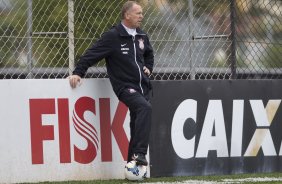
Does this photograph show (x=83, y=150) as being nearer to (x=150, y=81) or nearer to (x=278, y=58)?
(x=150, y=81)

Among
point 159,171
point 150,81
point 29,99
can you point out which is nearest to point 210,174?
point 159,171

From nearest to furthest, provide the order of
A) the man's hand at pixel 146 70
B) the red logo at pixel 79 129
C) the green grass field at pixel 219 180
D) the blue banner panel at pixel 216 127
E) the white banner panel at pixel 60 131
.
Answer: the white banner panel at pixel 60 131 → the red logo at pixel 79 129 → the green grass field at pixel 219 180 → the man's hand at pixel 146 70 → the blue banner panel at pixel 216 127

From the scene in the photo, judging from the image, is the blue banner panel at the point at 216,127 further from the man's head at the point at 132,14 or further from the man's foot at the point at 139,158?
the man's head at the point at 132,14

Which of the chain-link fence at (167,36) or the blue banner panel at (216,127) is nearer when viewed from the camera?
the chain-link fence at (167,36)

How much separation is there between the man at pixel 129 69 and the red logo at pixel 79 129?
24cm

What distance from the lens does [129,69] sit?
8438 millimetres

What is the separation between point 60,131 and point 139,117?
0.72 meters

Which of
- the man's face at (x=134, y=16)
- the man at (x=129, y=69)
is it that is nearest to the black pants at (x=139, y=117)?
the man at (x=129, y=69)

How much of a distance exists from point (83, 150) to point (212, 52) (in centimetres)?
179

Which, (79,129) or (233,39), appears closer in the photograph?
(79,129)

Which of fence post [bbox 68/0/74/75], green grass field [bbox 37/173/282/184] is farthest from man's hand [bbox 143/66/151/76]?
green grass field [bbox 37/173/282/184]

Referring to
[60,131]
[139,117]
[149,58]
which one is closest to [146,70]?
[149,58]

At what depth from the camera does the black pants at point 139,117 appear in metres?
8.34

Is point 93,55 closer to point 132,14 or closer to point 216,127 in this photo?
point 132,14
